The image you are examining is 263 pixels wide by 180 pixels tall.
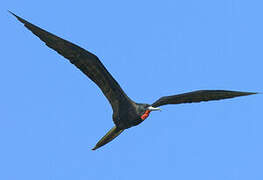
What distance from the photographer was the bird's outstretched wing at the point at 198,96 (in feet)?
42.0

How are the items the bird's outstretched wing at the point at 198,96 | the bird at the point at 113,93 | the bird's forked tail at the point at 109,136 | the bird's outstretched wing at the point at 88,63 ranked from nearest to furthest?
1. the bird's outstretched wing at the point at 88,63
2. the bird at the point at 113,93
3. the bird's outstretched wing at the point at 198,96
4. the bird's forked tail at the point at 109,136

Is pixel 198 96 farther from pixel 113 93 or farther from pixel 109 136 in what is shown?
pixel 109 136

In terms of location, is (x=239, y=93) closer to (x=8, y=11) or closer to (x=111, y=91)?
(x=111, y=91)

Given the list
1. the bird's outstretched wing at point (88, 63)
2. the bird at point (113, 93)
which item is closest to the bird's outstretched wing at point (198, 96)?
the bird at point (113, 93)

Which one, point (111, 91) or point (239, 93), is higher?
point (111, 91)

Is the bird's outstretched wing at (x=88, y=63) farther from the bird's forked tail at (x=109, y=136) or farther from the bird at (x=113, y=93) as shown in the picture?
the bird's forked tail at (x=109, y=136)

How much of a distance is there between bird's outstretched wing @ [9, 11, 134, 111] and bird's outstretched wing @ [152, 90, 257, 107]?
3.39 ft

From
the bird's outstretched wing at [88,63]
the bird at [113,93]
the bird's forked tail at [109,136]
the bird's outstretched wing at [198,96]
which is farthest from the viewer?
the bird's forked tail at [109,136]

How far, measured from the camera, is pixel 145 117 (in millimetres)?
12406

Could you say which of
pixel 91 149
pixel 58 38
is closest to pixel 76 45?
pixel 58 38

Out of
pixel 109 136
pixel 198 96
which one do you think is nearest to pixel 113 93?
pixel 109 136

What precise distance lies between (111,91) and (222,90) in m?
2.96

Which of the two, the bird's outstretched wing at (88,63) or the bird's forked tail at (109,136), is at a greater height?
the bird's outstretched wing at (88,63)

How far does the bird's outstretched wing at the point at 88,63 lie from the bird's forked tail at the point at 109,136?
73 cm
